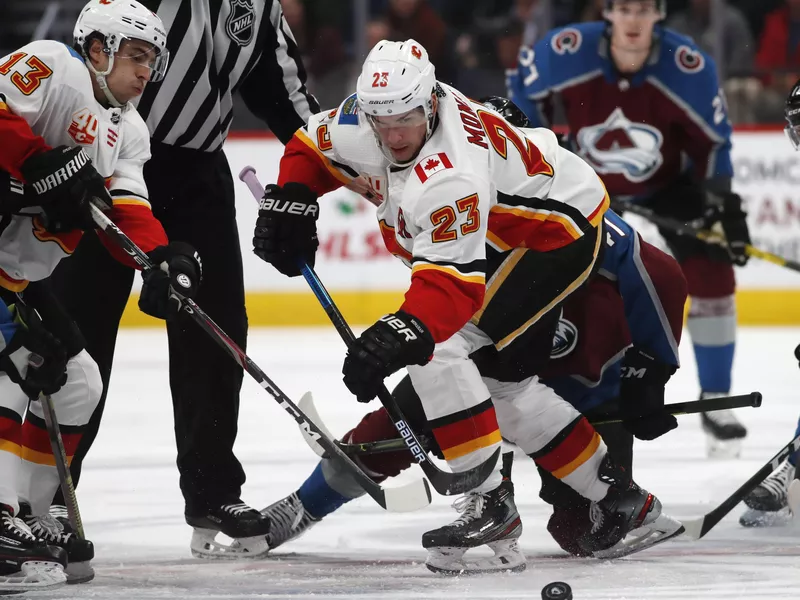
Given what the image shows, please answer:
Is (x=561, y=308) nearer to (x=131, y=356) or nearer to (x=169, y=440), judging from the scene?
(x=169, y=440)

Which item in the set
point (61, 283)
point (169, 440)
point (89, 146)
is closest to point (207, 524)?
point (61, 283)

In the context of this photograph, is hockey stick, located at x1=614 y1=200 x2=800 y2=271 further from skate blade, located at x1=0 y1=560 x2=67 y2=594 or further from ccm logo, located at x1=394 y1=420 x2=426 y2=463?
skate blade, located at x1=0 y1=560 x2=67 y2=594

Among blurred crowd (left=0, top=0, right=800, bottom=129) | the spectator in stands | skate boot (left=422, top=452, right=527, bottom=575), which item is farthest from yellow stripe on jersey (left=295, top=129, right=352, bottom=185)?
the spectator in stands

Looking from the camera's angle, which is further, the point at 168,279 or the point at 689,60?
the point at 689,60

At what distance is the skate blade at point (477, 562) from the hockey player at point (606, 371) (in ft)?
0.86

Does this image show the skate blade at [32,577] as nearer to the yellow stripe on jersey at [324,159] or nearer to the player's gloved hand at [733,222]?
the yellow stripe on jersey at [324,159]

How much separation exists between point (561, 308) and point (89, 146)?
960 millimetres

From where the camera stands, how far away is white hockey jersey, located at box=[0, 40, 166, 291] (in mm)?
2527

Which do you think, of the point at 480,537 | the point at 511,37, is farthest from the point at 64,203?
the point at 511,37

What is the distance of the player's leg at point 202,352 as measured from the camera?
3064 mm

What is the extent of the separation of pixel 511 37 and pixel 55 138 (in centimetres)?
407

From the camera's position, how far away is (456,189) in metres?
2.43

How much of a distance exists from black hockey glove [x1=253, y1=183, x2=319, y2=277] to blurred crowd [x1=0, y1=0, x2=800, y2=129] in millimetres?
3486

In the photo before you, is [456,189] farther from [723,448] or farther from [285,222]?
[723,448]
